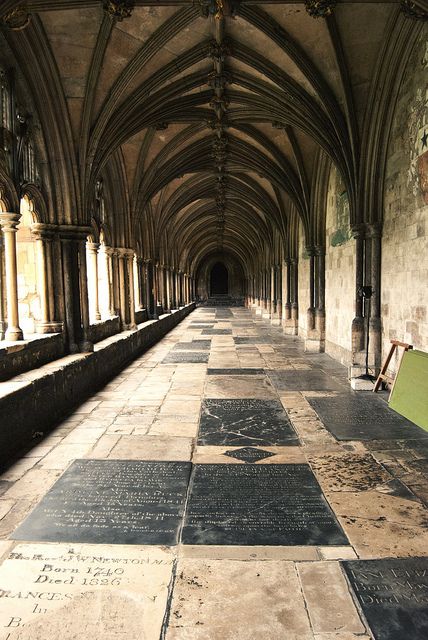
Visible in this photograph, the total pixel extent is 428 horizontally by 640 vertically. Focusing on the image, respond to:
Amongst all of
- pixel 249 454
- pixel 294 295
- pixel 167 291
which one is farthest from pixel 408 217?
pixel 167 291

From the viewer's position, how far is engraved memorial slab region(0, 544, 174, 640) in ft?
7.18

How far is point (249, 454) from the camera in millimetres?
4465

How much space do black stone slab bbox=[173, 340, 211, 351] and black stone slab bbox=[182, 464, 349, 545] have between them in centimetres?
811

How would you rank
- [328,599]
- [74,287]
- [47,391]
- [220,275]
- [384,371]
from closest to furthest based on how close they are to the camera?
[328,599], [47,391], [384,371], [74,287], [220,275]

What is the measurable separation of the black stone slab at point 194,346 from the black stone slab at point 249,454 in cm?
749

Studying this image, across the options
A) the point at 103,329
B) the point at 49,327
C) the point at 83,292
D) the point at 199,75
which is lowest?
the point at 103,329

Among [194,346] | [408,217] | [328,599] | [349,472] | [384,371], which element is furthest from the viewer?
[194,346]

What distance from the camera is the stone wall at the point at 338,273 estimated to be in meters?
9.58

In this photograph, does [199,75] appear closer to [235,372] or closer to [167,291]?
[235,372]

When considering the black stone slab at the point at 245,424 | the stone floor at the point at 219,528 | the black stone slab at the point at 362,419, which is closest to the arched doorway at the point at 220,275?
the black stone slab at the point at 362,419

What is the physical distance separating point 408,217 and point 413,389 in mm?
2533

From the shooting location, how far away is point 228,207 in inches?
978

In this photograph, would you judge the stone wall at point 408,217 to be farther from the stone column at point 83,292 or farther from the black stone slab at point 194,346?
the black stone slab at point 194,346

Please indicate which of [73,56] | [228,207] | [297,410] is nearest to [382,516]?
[297,410]
